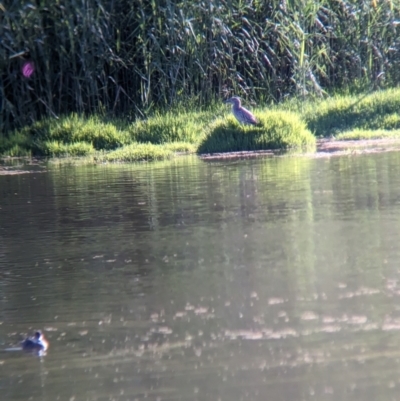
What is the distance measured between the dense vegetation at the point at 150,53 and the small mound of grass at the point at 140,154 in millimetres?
2183

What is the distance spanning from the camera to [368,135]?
14.2 m

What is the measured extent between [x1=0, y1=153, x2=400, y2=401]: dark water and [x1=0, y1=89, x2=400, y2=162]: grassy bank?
3918 millimetres

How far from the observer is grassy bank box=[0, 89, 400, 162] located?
45.0 feet

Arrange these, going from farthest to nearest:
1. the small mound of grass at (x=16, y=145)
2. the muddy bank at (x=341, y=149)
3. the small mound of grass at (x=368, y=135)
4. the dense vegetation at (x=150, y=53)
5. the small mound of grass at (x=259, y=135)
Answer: the dense vegetation at (x=150, y=53) → the small mound of grass at (x=16, y=145) → the small mound of grass at (x=368, y=135) → the small mound of grass at (x=259, y=135) → the muddy bank at (x=341, y=149)

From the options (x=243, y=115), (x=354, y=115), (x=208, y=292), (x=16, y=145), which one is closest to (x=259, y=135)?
(x=243, y=115)

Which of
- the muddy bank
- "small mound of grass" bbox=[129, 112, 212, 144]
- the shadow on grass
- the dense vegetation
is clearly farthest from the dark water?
the dense vegetation

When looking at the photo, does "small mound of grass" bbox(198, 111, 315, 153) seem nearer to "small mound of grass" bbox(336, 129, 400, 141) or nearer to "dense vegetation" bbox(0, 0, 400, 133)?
"small mound of grass" bbox(336, 129, 400, 141)

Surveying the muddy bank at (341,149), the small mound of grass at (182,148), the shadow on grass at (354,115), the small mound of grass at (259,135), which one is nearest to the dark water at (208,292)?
the muddy bank at (341,149)

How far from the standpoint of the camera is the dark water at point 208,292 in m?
4.13

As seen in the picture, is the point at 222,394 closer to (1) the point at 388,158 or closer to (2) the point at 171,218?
(2) the point at 171,218

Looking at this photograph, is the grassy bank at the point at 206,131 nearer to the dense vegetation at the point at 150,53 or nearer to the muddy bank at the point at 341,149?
the muddy bank at the point at 341,149

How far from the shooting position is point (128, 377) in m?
4.20

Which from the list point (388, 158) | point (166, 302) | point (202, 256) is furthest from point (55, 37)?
point (166, 302)

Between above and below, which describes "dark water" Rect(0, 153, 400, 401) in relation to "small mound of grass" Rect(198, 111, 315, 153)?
below
